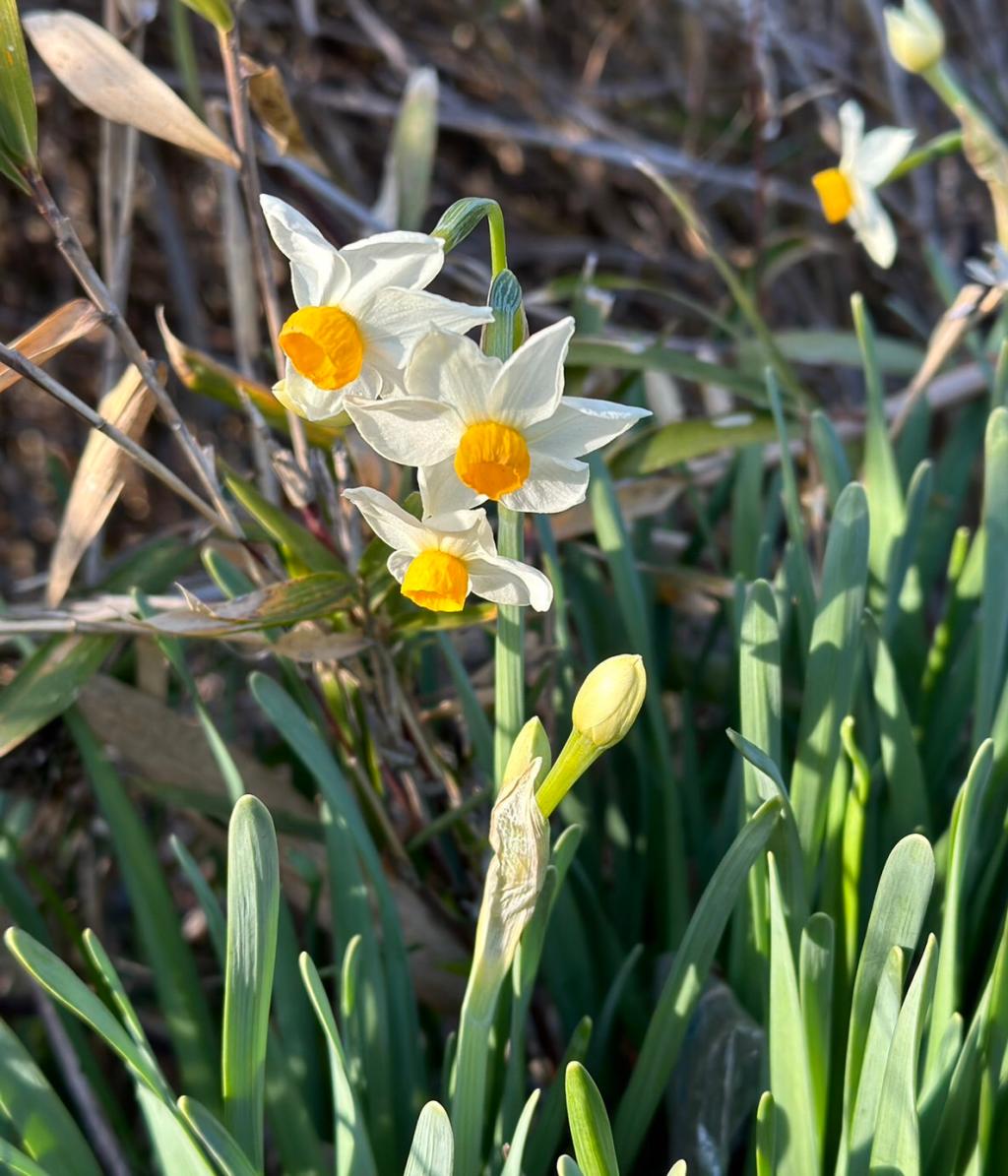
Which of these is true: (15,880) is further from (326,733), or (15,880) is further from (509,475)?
(509,475)

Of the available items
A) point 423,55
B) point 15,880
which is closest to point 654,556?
point 15,880

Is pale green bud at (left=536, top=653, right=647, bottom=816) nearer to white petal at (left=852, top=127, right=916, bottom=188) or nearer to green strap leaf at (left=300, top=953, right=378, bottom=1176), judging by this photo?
green strap leaf at (left=300, top=953, right=378, bottom=1176)

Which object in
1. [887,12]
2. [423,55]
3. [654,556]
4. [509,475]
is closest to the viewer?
[509,475]

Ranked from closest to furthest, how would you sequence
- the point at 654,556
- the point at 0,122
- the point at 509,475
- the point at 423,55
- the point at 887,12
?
the point at 509,475 → the point at 0,122 → the point at 887,12 → the point at 654,556 → the point at 423,55

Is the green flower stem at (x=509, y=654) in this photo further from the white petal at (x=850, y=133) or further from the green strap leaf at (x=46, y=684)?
the white petal at (x=850, y=133)

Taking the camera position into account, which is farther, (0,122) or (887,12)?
(887,12)

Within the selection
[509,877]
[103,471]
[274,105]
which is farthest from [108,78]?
[509,877]

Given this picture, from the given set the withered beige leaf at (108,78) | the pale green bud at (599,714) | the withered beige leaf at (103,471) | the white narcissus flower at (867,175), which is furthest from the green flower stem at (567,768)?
the white narcissus flower at (867,175)

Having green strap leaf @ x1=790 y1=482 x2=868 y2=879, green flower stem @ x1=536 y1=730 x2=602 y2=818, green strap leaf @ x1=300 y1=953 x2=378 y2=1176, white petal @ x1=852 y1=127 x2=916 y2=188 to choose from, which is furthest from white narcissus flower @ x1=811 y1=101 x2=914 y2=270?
green strap leaf @ x1=300 y1=953 x2=378 y2=1176
